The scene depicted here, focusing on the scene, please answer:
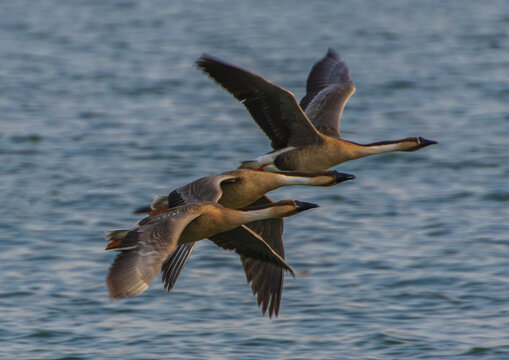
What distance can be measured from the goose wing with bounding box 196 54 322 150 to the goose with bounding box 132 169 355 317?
77 cm

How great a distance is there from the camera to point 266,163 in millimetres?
11141

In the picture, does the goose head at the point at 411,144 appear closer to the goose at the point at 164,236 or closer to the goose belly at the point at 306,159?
the goose belly at the point at 306,159

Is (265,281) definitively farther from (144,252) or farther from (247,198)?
(144,252)

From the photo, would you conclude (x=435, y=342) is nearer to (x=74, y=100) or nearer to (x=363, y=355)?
(x=363, y=355)

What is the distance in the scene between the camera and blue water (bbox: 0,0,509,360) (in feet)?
35.1

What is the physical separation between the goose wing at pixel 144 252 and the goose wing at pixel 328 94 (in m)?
3.37

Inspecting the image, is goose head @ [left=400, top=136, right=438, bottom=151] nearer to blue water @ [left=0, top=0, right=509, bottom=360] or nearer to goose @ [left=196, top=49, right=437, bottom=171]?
goose @ [left=196, top=49, right=437, bottom=171]

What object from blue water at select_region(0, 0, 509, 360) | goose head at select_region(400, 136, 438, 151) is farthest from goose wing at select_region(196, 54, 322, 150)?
blue water at select_region(0, 0, 509, 360)

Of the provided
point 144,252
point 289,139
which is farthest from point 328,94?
point 144,252

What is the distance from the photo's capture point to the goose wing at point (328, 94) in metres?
12.1

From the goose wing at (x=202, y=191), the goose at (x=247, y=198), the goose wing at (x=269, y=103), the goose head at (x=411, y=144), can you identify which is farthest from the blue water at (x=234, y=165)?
Answer: the goose wing at (x=269, y=103)

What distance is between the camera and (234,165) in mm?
16922

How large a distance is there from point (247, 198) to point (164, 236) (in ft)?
6.47

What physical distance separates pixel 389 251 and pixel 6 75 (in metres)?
13.3
